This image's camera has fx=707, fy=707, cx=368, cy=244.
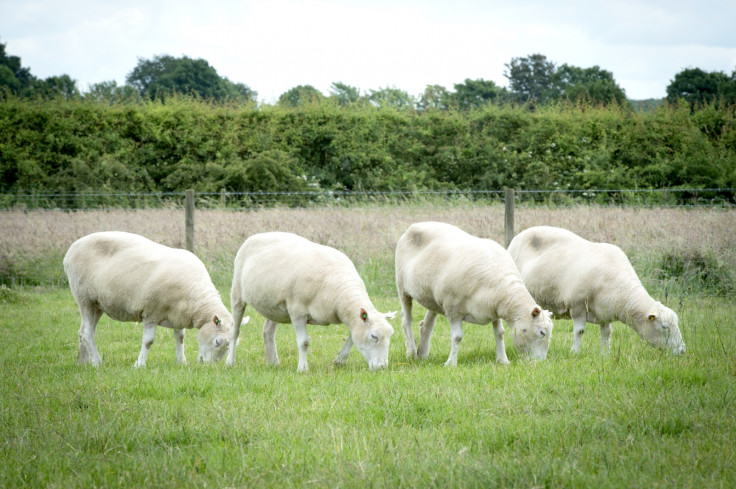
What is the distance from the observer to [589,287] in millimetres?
7184

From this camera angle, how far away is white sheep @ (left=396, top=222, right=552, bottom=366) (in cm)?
→ 658

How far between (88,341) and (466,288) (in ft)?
12.9

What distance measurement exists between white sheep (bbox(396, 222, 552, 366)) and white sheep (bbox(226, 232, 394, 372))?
2.21ft

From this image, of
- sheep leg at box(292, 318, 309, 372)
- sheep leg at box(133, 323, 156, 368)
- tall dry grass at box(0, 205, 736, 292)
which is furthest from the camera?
tall dry grass at box(0, 205, 736, 292)

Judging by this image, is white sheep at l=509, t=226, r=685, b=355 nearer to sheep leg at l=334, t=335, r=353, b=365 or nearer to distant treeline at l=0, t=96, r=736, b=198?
sheep leg at l=334, t=335, r=353, b=365

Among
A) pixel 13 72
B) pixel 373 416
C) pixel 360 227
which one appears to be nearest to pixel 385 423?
pixel 373 416

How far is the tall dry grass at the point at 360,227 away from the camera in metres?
11.2

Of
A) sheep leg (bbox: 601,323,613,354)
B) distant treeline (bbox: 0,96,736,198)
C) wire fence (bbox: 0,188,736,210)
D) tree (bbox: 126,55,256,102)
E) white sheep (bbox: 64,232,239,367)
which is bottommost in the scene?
sheep leg (bbox: 601,323,613,354)

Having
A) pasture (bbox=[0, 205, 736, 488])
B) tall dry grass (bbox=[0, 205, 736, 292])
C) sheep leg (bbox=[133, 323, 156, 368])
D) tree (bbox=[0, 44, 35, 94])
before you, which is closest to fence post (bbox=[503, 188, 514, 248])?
→ tall dry grass (bbox=[0, 205, 736, 292])

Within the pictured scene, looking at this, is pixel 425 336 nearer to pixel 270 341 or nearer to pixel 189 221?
pixel 270 341

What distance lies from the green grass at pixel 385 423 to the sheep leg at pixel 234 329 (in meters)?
0.27

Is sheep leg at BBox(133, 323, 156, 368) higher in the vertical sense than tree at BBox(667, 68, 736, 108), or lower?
lower

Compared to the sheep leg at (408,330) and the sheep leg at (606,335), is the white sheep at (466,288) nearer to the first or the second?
the sheep leg at (408,330)

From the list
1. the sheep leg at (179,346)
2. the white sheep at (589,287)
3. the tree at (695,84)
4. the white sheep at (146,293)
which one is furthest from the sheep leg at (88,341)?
the tree at (695,84)
